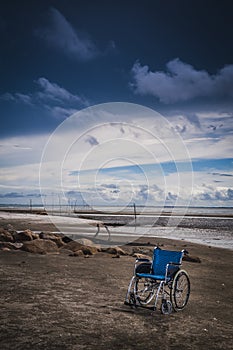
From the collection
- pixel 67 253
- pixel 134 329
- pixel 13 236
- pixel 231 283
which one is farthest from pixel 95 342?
pixel 13 236

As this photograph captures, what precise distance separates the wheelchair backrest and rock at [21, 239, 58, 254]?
7691 mm

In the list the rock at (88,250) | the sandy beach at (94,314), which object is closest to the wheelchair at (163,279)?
the sandy beach at (94,314)

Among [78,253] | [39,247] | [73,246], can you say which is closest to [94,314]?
[78,253]

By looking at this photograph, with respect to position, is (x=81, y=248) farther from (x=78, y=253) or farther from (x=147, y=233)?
(x=147, y=233)

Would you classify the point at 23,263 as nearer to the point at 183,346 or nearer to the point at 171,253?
the point at 171,253

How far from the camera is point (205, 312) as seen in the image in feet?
22.9

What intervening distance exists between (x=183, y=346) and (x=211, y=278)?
252 inches

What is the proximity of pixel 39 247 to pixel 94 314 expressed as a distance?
832cm

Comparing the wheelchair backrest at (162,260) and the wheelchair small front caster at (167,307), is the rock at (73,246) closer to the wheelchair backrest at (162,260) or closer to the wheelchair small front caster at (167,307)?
the wheelchair backrest at (162,260)

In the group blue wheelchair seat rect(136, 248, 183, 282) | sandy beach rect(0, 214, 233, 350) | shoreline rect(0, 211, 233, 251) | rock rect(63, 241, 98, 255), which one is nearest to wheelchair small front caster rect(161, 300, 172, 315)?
sandy beach rect(0, 214, 233, 350)

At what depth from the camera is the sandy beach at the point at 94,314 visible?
16.7 feet

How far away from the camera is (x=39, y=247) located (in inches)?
559

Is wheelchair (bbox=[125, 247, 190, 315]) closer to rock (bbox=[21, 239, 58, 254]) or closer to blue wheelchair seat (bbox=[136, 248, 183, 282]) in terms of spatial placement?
blue wheelchair seat (bbox=[136, 248, 183, 282])

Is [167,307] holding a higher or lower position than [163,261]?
lower
